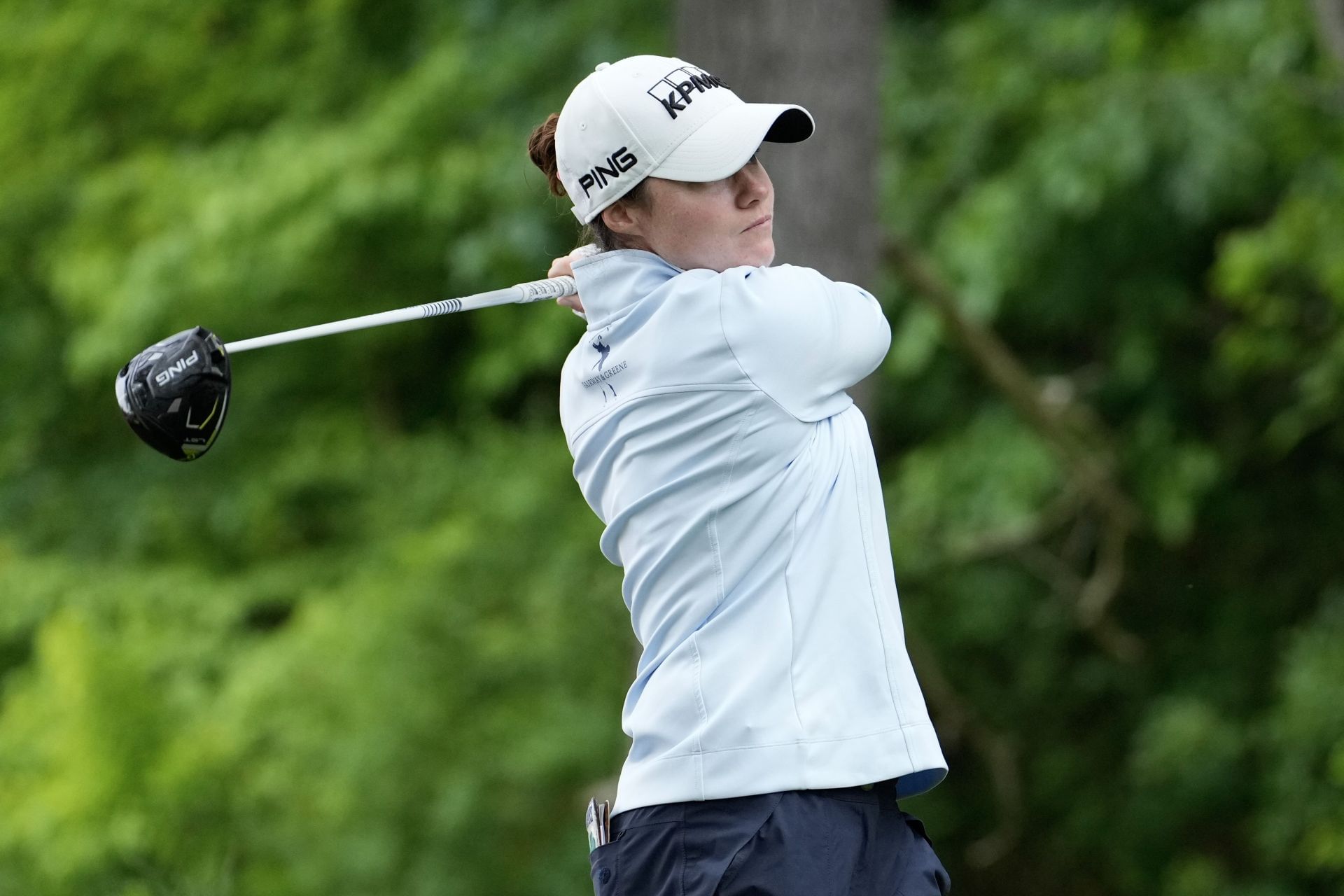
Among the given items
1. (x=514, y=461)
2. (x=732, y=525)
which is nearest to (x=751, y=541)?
(x=732, y=525)

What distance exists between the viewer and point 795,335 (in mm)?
1964

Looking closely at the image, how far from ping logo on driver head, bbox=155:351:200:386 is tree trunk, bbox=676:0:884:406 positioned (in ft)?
9.05

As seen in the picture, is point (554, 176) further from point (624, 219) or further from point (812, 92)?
point (812, 92)

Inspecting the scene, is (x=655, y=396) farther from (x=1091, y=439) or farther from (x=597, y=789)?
(x=1091, y=439)

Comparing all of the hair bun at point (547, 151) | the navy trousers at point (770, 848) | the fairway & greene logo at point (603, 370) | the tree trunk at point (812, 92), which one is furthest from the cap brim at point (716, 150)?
the tree trunk at point (812, 92)

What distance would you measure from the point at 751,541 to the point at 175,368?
0.76 m

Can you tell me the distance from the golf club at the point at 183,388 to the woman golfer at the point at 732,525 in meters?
0.24

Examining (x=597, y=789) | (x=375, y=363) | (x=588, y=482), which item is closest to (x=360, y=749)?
(x=597, y=789)

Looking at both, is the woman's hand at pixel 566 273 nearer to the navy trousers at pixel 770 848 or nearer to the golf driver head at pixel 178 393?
the golf driver head at pixel 178 393

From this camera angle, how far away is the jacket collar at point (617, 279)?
6.72ft

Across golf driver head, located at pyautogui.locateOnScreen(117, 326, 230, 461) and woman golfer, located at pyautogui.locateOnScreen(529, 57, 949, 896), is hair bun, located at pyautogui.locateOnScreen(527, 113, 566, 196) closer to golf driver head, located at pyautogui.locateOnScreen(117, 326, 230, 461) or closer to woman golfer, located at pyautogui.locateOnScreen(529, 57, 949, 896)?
woman golfer, located at pyautogui.locateOnScreen(529, 57, 949, 896)

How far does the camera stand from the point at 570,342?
7.39 m

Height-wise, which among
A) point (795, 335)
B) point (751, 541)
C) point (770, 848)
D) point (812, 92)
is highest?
point (812, 92)

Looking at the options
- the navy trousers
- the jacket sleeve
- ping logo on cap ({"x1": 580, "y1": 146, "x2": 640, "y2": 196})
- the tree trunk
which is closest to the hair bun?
ping logo on cap ({"x1": 580, "y1": 146, "x2": 640, "y2": 196})
